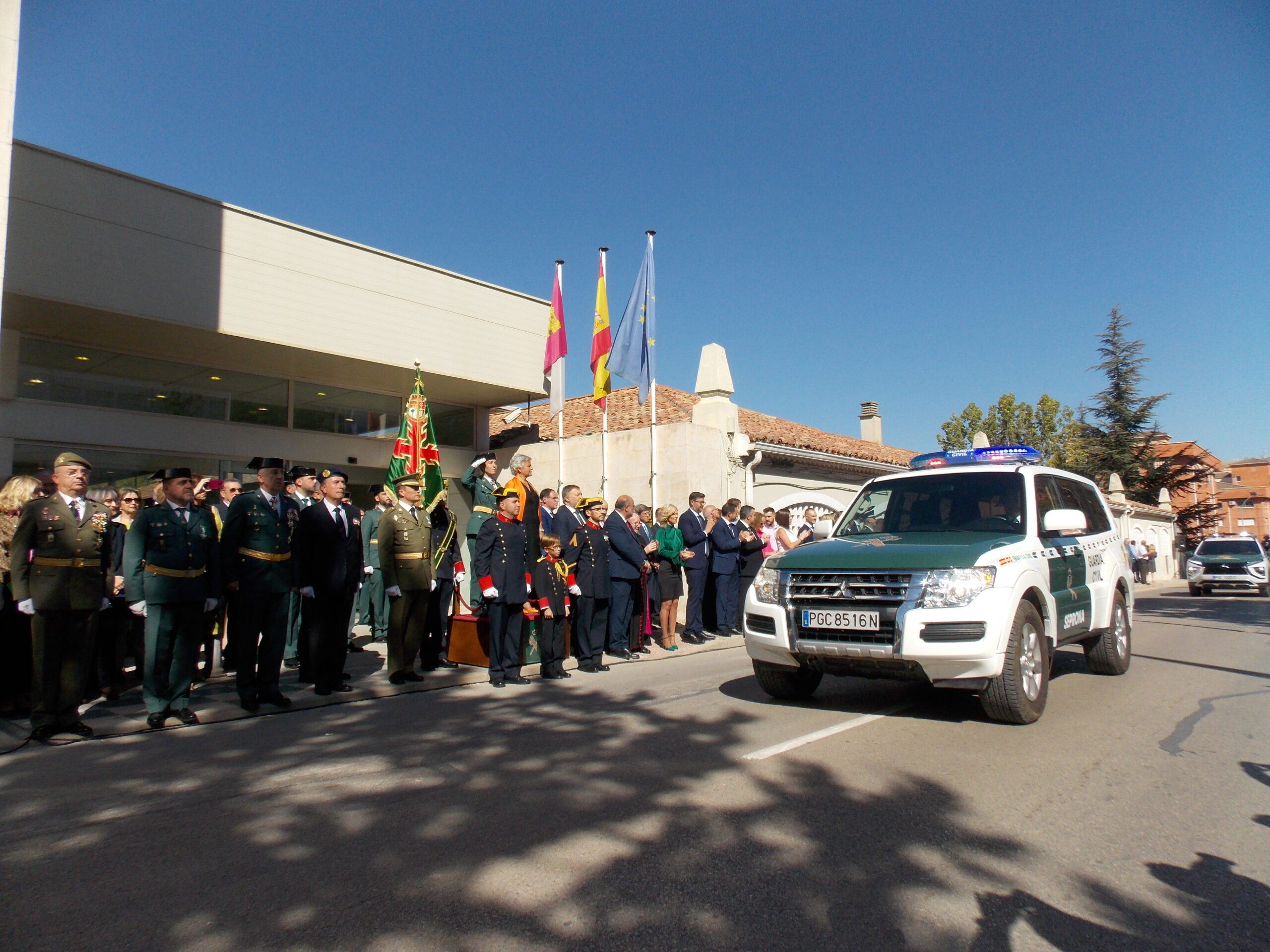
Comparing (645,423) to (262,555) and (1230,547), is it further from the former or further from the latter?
(1230,547)

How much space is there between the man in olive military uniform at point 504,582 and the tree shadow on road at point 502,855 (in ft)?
8.09

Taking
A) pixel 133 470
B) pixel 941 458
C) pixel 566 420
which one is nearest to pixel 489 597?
pixel 941 458

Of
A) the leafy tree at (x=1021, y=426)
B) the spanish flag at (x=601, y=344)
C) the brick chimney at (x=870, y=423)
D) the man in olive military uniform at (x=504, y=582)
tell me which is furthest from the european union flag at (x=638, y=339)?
the leafy tree at (x=1021, y=426)

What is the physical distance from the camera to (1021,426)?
197 ft

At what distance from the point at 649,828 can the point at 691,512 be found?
8638mm

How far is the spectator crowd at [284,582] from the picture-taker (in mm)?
5957

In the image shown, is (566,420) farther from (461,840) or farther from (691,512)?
(461,840)

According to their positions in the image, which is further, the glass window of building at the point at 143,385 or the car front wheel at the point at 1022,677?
the glass window of building at the point at 143,385

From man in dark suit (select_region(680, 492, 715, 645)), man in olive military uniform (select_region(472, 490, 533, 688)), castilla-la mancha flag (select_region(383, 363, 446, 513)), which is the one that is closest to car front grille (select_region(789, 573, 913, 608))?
man in olive military uniform (select_region(472, 490, 533, 688))

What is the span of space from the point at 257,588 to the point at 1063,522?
673 cm

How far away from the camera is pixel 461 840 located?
12.7ft

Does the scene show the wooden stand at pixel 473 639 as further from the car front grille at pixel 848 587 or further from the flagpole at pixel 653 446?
the flagpole at pixel 653 446

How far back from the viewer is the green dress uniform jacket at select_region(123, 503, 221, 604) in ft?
20.8

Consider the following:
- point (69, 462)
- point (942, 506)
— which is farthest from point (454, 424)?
point (942, 506)
